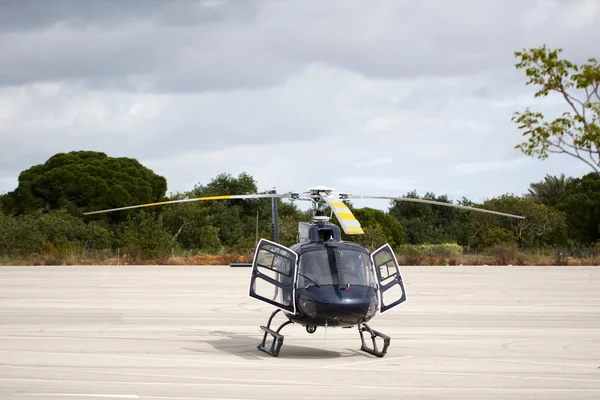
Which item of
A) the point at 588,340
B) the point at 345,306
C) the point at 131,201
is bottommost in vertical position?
the point at 588,340

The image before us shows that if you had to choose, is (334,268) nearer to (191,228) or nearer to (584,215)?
(191,228)

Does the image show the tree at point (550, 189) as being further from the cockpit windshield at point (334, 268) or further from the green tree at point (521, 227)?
the cockpit windshield at point (334, 268)

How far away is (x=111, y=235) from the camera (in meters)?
Result: 50.3

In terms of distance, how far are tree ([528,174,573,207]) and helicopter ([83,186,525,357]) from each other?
5361 cm

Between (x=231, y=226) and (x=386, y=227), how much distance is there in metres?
11.9

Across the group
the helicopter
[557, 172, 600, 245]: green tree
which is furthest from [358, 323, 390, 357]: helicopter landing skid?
[557, 172, 600, 245]: green tree

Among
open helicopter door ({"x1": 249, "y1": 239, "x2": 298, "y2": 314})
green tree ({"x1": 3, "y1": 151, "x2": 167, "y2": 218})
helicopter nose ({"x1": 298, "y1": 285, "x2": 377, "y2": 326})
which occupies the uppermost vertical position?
green tree ({"x1": 3, "y1": 151, "x2": 167, "y2": 218})

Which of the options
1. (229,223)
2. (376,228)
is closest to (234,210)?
(229,223)

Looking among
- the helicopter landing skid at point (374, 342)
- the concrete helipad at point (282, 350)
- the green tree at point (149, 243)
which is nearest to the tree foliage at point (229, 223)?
the green tree at point (149, 243)

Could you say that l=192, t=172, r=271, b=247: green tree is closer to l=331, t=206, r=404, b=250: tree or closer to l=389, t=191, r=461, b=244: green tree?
l=331, t=206, r=404, b=250: tree

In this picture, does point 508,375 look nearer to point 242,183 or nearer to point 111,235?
point 111,235

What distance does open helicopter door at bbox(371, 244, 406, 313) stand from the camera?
38.4 ft

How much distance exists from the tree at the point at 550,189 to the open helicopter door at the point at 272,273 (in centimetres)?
5415

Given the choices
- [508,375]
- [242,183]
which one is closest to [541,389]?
[508,375]
